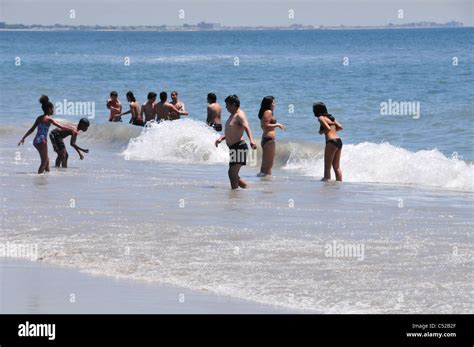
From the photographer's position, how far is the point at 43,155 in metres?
17.6

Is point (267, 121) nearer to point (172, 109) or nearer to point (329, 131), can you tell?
point (329, 131)

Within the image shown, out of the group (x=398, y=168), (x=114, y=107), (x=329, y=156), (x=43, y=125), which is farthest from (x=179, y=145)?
(x=329, y=156)

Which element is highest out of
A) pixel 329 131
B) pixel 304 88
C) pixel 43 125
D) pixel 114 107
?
pixel 304 88

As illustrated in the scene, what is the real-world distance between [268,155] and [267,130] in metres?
0.49

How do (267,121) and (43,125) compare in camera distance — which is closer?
(43,125)

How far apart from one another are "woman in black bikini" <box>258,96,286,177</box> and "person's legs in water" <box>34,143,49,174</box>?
3633mm

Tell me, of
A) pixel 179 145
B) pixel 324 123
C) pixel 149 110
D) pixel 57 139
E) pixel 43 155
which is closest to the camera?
pixel 324 123

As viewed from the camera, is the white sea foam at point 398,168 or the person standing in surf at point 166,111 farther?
the person standing in surf at point 166,111

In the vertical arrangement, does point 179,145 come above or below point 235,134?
below

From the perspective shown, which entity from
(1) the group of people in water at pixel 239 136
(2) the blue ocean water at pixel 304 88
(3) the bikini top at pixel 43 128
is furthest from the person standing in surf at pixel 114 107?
(3) the bikini top at pixel 43 128

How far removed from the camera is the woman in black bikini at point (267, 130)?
697 inches

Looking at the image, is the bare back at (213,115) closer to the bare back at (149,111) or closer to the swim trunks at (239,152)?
the bare back at (149,111)

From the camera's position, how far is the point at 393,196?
52.0 feet
